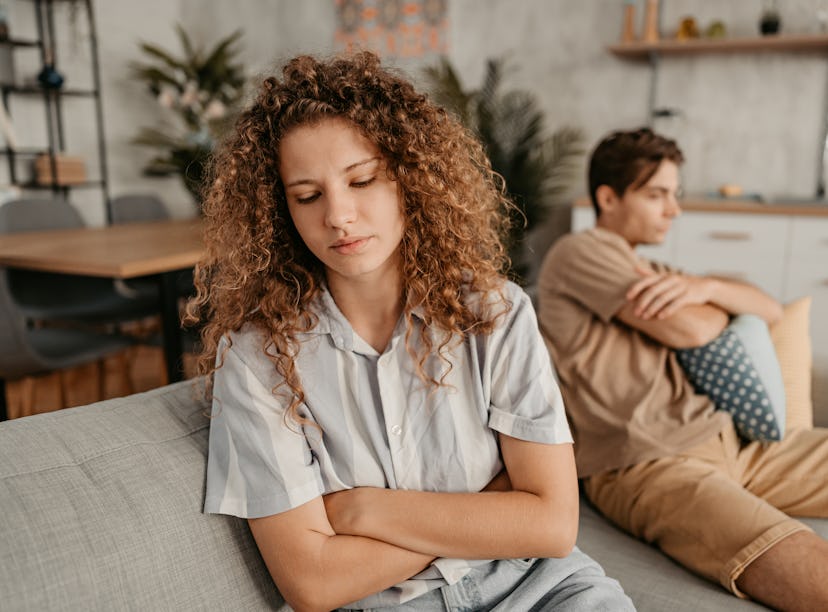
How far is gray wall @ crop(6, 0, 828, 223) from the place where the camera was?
156 inches

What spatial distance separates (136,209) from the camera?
434 centimetres

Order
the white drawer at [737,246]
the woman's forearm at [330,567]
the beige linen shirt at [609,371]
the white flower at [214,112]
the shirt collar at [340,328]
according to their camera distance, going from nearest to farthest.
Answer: the woman's forearm at [330,567]
the shirt collar at [340,328]
the beige linen shirt at [609,371]
the white drawer at [737,246]
the white flower at [214,112]

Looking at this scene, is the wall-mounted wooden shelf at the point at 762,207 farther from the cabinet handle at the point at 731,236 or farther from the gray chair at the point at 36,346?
the gray chair at the point at 36,346

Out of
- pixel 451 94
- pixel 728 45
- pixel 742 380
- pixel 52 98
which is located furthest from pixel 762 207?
pixel 52 98

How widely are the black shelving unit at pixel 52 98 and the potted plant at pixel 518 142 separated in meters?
2.31

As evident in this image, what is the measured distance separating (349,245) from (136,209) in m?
3.75

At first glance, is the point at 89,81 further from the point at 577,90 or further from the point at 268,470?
the point at 268,470

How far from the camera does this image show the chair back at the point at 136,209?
424 centimetres

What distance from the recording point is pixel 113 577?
834 mm

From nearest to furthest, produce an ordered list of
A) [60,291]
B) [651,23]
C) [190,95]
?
[60,291] → [651,23] → [190,95]

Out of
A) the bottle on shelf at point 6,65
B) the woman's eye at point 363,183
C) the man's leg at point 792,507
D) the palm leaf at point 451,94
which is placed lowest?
the man's leg at point 792,507

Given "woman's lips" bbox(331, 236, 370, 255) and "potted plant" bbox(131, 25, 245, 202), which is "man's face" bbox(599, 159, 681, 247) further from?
"potted plant" bbox(131, 25, 245, 202)

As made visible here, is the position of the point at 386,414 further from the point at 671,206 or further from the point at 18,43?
the point at 18,43

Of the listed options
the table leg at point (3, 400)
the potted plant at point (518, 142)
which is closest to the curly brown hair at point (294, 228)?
the table leg at point (3, 400)
